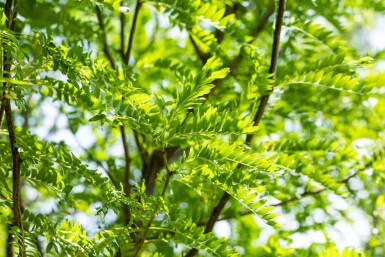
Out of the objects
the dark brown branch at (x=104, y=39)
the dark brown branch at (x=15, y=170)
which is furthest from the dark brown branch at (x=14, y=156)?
the dark brown branch at (x=104, y=39)

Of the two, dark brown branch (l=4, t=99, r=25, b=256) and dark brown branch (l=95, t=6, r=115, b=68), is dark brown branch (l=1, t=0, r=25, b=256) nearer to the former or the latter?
dark brown branch (l=4, t=99, r=25, b=256)

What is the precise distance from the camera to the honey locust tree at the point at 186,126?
2.70ft

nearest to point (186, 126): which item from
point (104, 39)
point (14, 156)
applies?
point (14, 156)

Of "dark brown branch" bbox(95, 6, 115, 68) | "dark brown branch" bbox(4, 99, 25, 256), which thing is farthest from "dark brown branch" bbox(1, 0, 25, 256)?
"dark brown branch" bbox(95, 6, 115, 68)

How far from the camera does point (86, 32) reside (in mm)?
1333

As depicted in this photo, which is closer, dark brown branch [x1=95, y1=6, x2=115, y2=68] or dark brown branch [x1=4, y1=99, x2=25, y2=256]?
dark brown branch [x1=4, y1=99, x2=25, y2=256]

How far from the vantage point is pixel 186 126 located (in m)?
0.81

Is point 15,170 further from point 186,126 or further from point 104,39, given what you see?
point 104,39

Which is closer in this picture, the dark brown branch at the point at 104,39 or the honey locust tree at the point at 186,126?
the honey locust tree at the point at 186,126

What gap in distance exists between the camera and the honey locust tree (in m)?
0.82

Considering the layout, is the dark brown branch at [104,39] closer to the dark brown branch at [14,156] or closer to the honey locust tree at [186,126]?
the honey locust tree at [186,126]

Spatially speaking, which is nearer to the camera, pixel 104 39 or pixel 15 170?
pixel 15 170

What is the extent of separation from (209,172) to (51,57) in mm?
266

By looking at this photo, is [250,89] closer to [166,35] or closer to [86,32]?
[86,32]
